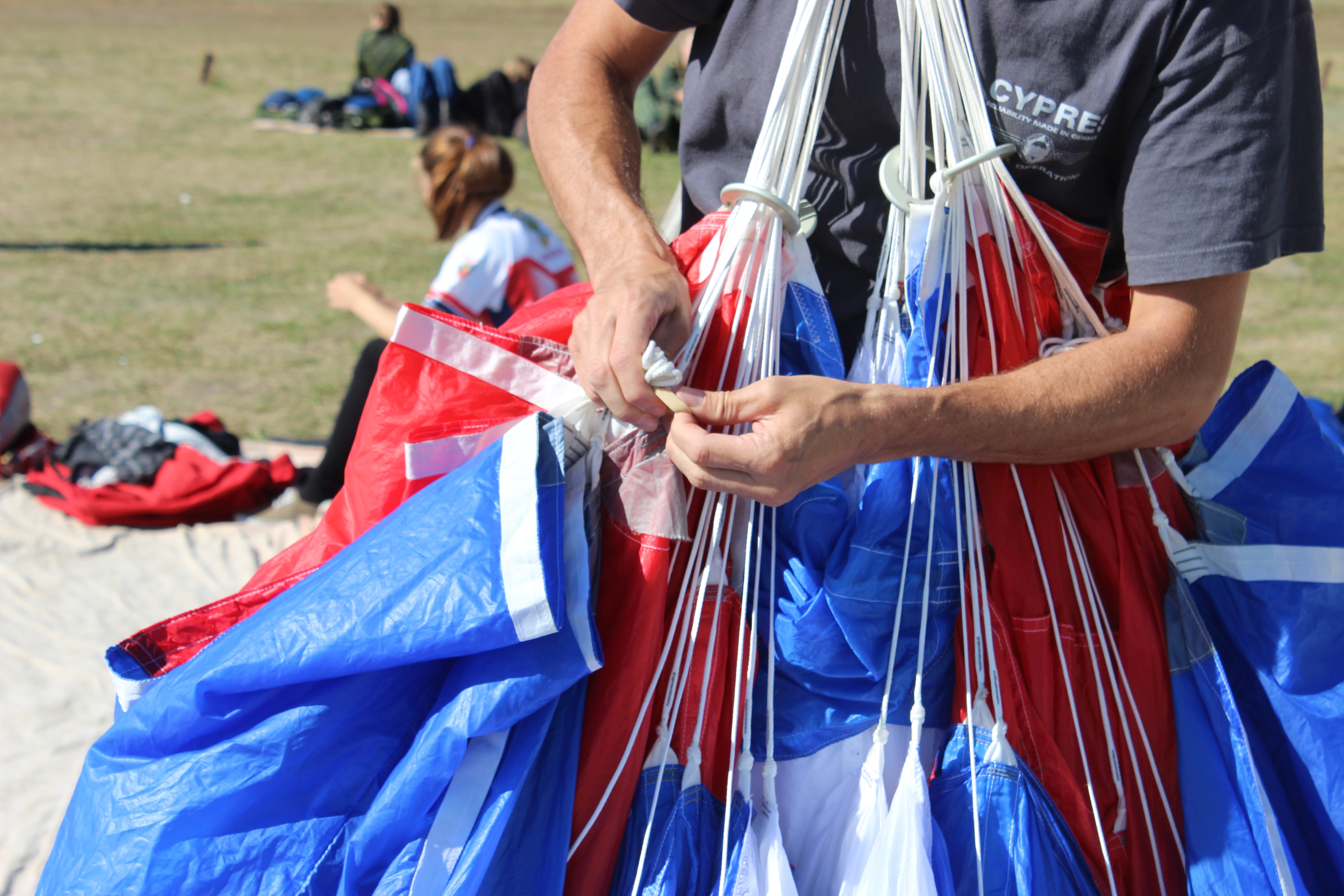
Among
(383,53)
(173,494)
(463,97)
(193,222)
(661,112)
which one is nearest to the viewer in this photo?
(173,494)

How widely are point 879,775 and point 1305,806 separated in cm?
47

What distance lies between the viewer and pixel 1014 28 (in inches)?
42.8

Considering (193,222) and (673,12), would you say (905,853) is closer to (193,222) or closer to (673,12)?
(673,12)

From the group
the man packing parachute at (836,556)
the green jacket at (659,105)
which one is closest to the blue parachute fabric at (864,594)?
the man packing parachute at (836,556)

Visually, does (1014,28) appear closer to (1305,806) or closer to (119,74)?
(1305,806)

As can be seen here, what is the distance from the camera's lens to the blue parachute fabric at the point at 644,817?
3.34ft

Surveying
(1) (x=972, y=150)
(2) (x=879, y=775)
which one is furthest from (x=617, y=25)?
(2) (x=879, y=775)

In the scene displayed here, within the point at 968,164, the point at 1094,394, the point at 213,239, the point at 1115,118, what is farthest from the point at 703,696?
the point at 213,239

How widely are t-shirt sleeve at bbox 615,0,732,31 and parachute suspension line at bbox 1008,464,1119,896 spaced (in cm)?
65

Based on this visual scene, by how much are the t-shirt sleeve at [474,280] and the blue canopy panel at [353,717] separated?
2.29 meters

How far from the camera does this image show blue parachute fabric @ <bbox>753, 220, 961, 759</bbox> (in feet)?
3.52

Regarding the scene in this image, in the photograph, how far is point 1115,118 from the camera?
3.53ft

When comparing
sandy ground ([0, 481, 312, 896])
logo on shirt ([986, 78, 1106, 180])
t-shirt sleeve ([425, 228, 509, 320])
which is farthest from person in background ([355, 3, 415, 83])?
logo on shirt ([986, 78, 1106, 180])

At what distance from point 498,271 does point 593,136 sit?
2045mm
